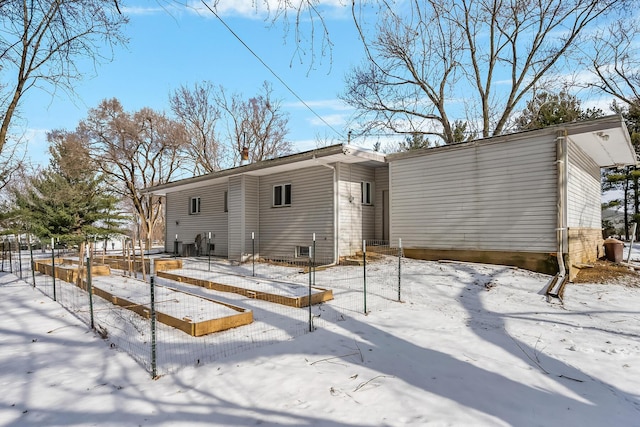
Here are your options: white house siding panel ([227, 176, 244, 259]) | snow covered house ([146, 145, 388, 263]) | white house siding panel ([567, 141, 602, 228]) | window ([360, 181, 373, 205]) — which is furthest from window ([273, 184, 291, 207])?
white house siding panel ([567, 141, 602, 228])

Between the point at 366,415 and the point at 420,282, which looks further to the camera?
the point at 420,282

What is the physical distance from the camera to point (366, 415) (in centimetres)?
297

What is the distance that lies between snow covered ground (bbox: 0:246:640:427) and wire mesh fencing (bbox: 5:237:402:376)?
0.95 ft

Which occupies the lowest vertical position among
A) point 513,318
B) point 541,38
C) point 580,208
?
point 513,318

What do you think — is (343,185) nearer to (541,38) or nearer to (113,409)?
(113,409)

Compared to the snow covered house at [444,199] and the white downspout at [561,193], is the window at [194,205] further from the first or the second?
the white downspout at [561,193]

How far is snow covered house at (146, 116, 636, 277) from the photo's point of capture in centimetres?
935

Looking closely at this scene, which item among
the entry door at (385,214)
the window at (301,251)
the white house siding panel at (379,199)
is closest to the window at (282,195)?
the window at (301,251)

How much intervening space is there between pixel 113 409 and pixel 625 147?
1413 cm

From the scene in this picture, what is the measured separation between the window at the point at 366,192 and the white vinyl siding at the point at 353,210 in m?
0.12

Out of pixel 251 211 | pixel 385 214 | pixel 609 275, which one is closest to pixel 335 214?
pixel 385 214

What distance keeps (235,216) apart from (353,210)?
17.1ft

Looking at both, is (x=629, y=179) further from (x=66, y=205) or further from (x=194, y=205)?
(x=66, y=205)

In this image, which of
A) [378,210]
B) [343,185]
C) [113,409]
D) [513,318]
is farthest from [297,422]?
[378,210]
